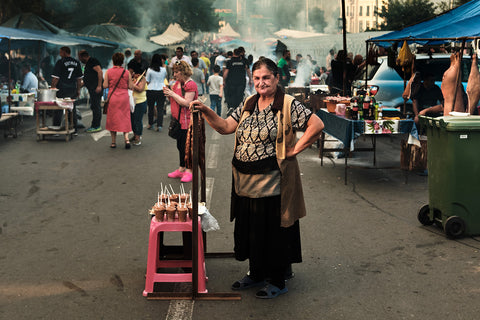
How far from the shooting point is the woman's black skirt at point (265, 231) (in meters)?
4.82

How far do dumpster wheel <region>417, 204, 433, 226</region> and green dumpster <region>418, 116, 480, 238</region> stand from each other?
1.14 ft

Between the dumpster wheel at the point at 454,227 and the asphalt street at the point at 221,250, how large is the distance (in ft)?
0.29

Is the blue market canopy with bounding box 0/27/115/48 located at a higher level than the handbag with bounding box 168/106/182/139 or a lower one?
higher

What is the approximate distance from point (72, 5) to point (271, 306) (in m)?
35.7

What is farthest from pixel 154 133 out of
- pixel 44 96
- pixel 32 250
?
pixel 32 250

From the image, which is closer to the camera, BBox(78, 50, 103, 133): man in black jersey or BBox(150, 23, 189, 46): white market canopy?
BBox(78, 50, 103, 133): man in black jersey

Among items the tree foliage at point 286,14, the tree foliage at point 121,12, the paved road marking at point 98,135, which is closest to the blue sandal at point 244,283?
the paved road marking at point 98,135

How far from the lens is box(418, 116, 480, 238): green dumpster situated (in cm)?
633

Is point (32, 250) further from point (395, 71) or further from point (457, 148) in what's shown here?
point (395, 71)

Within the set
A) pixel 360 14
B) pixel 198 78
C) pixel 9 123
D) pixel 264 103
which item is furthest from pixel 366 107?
pixel 360 14

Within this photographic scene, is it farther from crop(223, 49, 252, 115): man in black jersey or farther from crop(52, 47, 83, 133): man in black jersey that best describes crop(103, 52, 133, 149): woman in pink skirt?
crop(223, 49, 252, 115): man in black jersey

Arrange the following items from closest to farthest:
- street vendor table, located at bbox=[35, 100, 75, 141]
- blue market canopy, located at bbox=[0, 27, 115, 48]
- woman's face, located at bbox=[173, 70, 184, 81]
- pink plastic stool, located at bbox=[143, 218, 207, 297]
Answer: pink plastic stool, located at bbox=[143, 218, 207, 297]
woman's face, located at bbox=[173, 70, 184, 81]
street vendor table, located at bbox=[35, 100, 75, 141]
blue market canopy, located at bbox=[0, 27, 115, 48]

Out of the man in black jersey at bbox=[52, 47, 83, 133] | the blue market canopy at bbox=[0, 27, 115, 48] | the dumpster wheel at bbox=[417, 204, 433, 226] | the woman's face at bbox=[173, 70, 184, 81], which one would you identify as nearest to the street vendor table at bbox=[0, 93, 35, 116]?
the man in black jersey at bbox=[52, 47, 83, 133]

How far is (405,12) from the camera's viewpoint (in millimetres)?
45719
